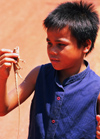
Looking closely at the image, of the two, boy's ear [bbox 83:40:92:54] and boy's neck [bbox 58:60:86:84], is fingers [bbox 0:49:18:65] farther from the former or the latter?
boy's ear [bbox 83:40:92:54]

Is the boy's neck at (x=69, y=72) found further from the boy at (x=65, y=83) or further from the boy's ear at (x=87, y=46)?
the boy's ear at (x=87, y=46)

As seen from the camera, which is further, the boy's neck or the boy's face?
the boy's neck

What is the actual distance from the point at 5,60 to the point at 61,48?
1.17 feet

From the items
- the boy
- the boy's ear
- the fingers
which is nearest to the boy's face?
the boy

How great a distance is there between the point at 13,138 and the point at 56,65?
7.67 feet

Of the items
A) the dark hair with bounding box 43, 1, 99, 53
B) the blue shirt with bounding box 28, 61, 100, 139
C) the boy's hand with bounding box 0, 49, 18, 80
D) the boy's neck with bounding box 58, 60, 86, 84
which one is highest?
the dark hair with bounding box 43, 1, 99, 53

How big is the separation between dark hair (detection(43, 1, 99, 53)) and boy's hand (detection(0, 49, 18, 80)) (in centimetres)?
32

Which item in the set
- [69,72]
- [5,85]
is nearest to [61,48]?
[69,72]

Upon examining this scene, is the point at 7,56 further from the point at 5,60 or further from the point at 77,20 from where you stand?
the point at 77,20

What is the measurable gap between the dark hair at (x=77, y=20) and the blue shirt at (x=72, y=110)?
251 mm

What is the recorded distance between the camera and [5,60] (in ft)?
5.90

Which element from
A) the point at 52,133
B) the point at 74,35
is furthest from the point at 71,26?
the point at 52,133

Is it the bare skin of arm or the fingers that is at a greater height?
the fingers

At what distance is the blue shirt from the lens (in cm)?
185
